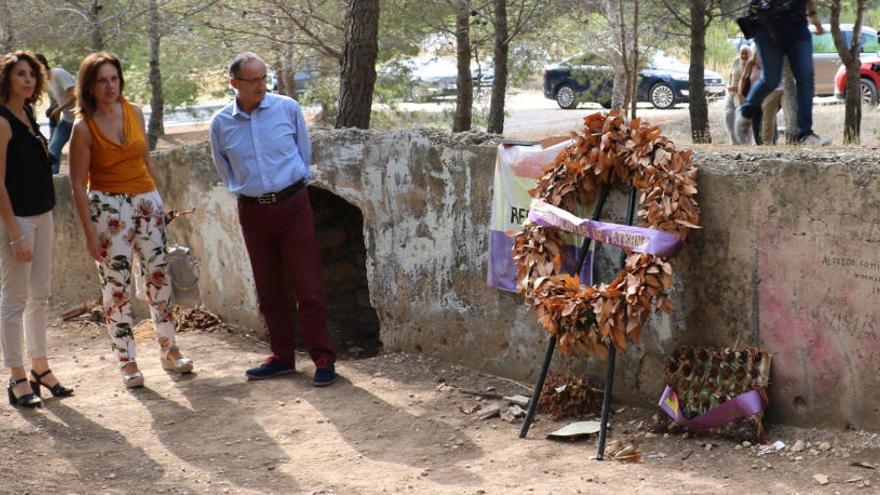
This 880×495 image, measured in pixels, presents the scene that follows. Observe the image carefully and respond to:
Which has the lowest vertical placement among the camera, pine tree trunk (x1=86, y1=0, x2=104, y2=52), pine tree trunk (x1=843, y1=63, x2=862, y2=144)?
pine tree trunk (x1=843, y1=63, x2=862, y2=144)

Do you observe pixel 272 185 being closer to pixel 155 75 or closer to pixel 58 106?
pixel 58 106

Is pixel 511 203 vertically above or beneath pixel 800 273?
above

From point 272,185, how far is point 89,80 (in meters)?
1.16

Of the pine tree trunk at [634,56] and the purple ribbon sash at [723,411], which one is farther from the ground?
the pine tree trunk at [634,56]

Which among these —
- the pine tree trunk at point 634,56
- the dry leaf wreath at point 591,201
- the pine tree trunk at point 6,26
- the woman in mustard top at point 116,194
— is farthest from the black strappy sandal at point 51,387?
the pine tree trunk at point 6,26

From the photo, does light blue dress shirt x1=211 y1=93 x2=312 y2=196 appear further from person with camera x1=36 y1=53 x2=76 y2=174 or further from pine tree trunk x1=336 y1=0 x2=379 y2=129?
person with camera x1=36 y1=53 x2=76 y2=174

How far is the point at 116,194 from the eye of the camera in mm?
6285

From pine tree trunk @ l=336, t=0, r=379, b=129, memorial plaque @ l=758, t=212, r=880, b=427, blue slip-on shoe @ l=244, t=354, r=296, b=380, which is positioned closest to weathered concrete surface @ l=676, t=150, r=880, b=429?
memorial plaque @ l=758, t=212, r=880, b=427

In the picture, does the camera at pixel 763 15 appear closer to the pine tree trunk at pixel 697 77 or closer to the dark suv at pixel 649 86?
the pine tree trunk at pixel 697 77

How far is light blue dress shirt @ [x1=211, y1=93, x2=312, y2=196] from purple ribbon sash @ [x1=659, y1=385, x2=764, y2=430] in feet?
8.23

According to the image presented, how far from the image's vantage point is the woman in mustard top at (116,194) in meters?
6.11

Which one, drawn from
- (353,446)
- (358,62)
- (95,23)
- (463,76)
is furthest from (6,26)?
(353,446)

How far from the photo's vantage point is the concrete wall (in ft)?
16.2

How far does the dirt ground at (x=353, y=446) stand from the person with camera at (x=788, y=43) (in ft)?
8.42
